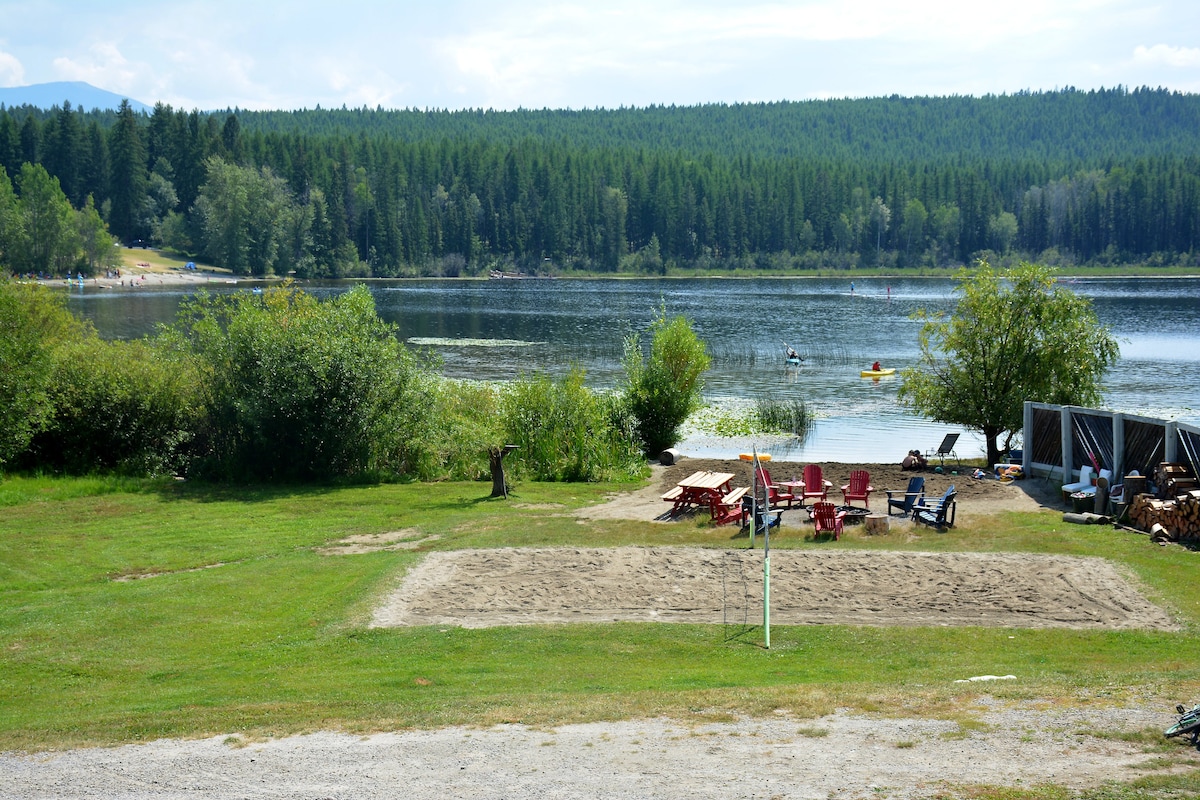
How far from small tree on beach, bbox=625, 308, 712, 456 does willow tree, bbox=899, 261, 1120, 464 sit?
315 inches

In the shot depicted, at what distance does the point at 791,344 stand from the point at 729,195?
119 metres

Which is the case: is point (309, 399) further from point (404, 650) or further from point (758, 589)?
point (758, 589)

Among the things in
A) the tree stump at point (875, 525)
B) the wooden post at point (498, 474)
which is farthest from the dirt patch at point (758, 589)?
the wooden post at point (498, 474)

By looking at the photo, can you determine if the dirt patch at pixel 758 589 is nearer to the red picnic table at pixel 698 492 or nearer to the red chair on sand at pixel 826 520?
the red chair on sand at pixel 826 520

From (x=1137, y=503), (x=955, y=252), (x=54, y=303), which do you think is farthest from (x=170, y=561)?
(x=955, y=252)

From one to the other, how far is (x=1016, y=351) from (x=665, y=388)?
432 inches

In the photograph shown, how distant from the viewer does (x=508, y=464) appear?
98.9 feet

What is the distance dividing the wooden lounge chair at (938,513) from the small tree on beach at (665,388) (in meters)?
13.0

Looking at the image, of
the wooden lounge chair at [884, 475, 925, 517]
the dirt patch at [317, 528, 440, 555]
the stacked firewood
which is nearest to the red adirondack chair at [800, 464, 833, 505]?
the wooden lounge chair at [884, 475, 925, 517]

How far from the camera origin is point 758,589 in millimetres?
17359

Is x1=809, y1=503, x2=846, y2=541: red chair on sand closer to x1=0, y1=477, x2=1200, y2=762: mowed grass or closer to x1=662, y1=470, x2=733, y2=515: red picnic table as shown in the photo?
x1=0, y1=477, x2=1200, y2=762: mowed grass

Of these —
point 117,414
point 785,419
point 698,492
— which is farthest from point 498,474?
point 785,419

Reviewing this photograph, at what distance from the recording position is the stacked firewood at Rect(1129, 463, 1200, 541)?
2002cm

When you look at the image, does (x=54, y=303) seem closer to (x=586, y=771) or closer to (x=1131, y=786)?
(x=586, y=771)
